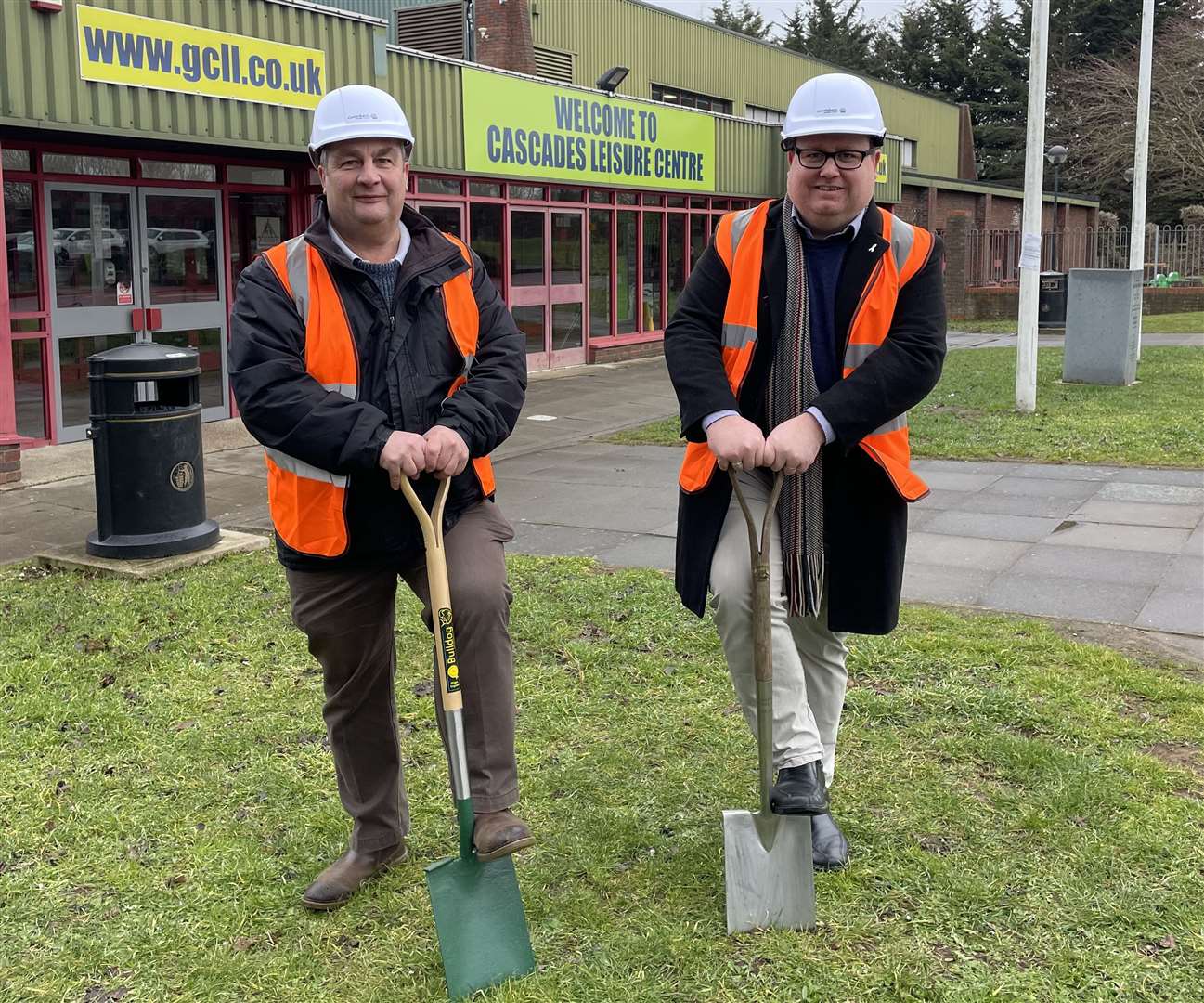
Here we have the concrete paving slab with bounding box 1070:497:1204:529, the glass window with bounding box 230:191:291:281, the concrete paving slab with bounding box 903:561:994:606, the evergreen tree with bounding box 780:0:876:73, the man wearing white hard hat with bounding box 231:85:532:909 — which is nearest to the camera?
the man wearing white hard hat with bounding box 231:85:532:909

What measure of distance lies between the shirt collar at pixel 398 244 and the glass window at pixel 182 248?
31.1ft

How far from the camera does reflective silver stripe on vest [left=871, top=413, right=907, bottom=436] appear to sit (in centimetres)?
332

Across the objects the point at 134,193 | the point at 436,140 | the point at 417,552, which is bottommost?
the point at 417,552

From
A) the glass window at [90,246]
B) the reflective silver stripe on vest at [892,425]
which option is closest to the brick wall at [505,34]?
the glass window at [90,246]

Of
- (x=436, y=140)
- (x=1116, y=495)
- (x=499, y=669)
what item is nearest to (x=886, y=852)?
(x=499, y=669)

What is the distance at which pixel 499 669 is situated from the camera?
3.20 metres

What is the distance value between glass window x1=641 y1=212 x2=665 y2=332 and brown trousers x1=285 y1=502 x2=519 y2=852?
57.7ft

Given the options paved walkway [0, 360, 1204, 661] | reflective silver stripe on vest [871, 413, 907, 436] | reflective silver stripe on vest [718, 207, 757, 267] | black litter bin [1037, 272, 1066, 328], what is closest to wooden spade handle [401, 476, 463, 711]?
reflective silver stripe on vest [718, 207, 757, 267]

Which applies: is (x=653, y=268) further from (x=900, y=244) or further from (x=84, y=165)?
(x=900, y=244)

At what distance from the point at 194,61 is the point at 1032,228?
7.92 metres

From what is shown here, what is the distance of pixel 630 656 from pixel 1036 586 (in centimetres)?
237

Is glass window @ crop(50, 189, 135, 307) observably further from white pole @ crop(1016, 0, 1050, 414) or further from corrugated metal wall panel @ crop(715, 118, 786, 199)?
corrugated metal wall panel @ crop(715, 118, 786, 199)

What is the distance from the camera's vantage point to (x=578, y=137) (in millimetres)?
17688

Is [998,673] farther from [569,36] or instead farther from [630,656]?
[569,36]
